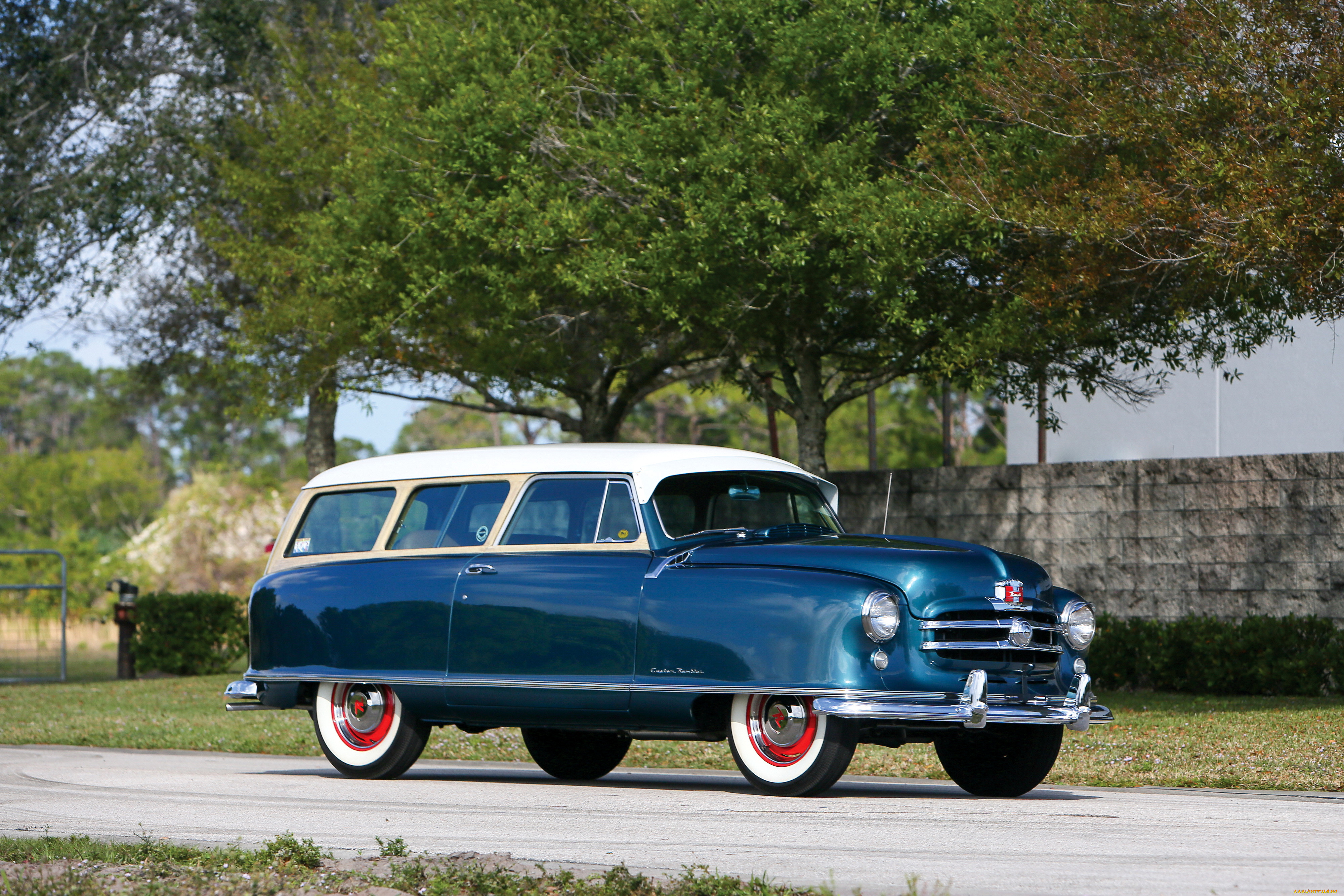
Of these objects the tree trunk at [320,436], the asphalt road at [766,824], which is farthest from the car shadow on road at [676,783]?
the tree trunk at [320,436]

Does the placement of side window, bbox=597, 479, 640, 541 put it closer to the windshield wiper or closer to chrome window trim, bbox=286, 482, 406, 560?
the windshield wiper

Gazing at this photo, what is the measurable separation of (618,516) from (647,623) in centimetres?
80

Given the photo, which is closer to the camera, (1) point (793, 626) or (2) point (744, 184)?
(1) point (793, 626)

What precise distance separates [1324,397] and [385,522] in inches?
624

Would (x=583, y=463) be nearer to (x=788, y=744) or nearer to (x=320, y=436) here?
(x=788, y=744)

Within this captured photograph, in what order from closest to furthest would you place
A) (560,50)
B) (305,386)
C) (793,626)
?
(793,626), (560,50), (305,386)

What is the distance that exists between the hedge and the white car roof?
7.88 m

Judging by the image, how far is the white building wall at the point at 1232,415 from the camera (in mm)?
22141

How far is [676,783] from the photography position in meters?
10.5

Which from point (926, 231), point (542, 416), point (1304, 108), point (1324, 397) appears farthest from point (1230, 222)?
point (542, 416)

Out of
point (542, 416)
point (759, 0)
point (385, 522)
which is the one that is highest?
point (759, 0)

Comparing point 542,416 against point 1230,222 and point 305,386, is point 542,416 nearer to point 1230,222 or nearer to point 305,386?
point 305,386

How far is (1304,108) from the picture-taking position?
1282 cm

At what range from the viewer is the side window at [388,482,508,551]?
33.5ft
